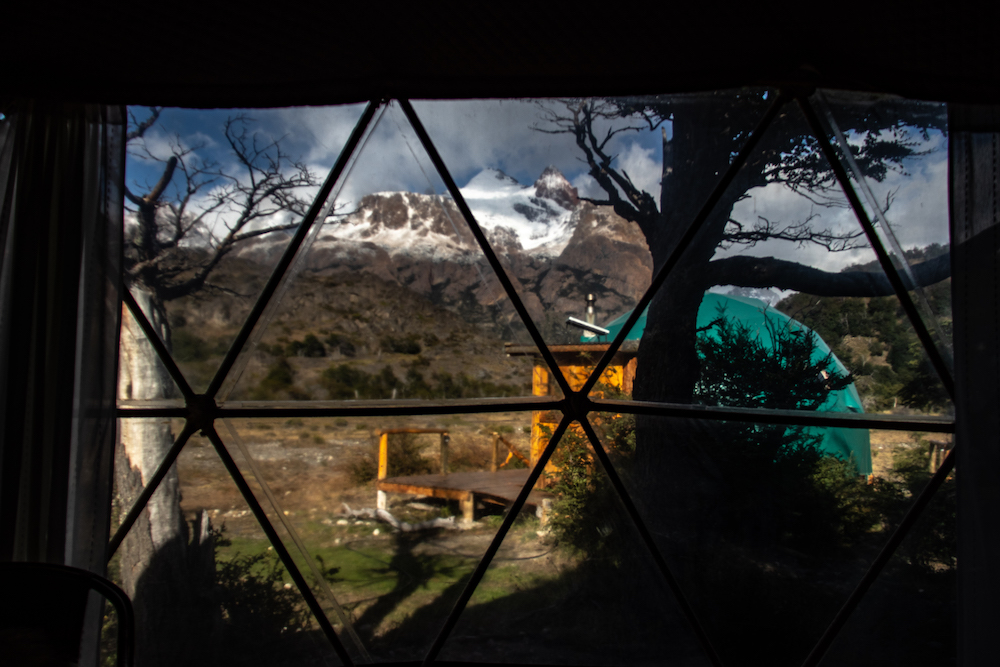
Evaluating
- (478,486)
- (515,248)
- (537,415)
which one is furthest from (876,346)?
(478,486)

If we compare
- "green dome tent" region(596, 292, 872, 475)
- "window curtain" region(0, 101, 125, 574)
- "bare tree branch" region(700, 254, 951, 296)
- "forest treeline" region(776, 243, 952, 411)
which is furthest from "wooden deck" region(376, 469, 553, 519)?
"forest treeline" region(776, 243, 952, 411)

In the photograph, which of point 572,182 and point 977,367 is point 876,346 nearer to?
point 977,367

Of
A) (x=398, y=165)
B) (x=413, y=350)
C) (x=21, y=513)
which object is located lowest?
(x=21, y=513)

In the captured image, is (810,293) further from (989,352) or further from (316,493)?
(316,493)

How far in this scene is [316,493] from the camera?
3258mm

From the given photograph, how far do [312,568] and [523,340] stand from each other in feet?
6.37

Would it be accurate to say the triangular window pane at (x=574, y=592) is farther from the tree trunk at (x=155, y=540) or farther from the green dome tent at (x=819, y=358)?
the tree trunk at (x=155, y=540)

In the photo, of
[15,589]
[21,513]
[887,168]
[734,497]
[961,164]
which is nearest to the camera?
[15,589]

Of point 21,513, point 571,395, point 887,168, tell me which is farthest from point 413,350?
point 887,168

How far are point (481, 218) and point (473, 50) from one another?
3.02 ft

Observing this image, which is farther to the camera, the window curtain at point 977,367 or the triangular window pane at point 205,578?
the triangular window pane at point 205,578

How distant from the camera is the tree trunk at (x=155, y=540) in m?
3.03

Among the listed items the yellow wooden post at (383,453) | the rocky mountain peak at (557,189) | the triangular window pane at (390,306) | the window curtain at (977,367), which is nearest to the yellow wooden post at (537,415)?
the triangular window pane at (390,306)

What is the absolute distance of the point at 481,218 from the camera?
3270 mm
